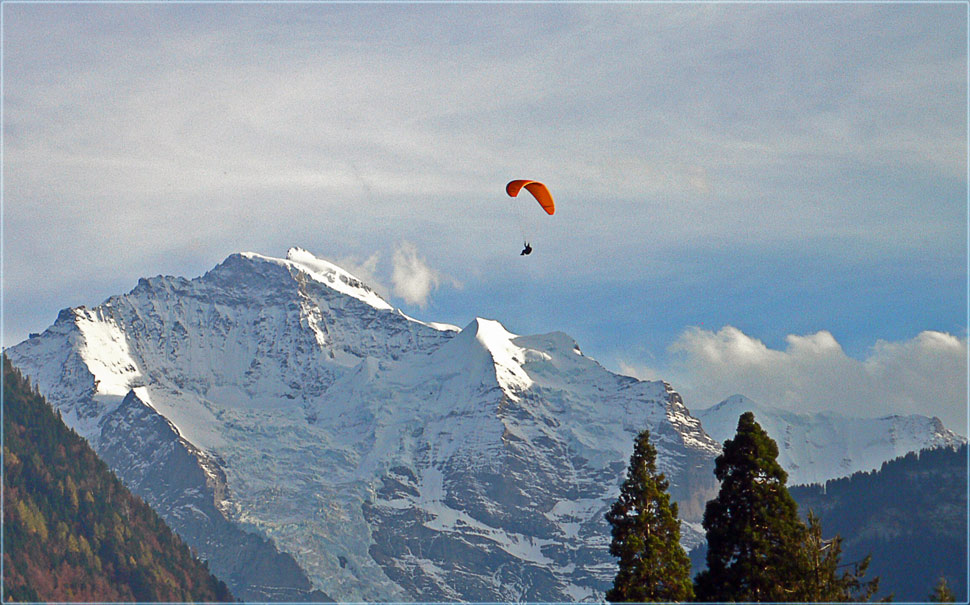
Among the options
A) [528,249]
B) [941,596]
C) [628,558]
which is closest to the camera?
[941,596]

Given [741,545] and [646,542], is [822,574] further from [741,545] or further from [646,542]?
[646,542]

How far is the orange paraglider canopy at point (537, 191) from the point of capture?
285 feet

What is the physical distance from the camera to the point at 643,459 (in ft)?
189

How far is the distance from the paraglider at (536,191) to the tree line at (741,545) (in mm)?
31973

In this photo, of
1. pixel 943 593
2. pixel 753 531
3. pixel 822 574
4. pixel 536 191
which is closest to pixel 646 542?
pixel 753 531

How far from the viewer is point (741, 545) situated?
54031mm

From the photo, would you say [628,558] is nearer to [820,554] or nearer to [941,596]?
[820,554]

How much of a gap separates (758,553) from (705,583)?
10.7ft

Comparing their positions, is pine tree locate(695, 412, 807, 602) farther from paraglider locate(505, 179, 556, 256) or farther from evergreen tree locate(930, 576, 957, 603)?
paraglider locate(505, 179, 556, 256)

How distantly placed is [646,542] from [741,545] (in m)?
4.71

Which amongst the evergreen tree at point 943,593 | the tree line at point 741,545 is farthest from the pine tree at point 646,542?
the evergreen tree at point 943,593

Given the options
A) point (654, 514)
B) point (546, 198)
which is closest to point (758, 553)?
point (654, 514)

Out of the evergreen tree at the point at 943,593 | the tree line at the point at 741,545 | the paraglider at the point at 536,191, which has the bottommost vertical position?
the evergreen tree at the point at 943,593

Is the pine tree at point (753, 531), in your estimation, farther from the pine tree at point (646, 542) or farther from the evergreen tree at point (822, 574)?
the pine tree at point (646, 542)
